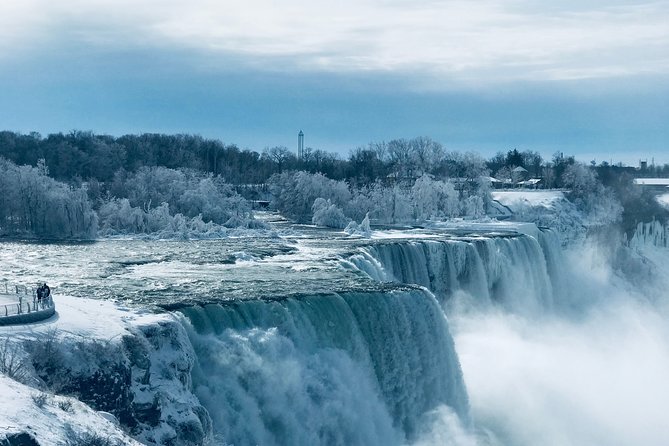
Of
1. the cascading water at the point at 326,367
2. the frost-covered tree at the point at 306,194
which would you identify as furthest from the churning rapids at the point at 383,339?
the frost-covered tree at the point at 306,194

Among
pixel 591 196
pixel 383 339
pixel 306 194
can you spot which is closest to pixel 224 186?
pixel 306 194

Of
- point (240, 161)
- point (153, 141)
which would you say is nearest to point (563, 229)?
point (240, 161)

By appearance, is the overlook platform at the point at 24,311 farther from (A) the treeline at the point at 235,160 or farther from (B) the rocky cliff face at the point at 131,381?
(A) the treeline at the point at 235,160

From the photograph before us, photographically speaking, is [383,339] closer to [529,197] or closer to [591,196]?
[529,197]

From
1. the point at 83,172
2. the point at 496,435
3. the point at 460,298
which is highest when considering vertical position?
the point at 83,172

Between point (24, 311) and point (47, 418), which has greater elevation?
point (24, 311)

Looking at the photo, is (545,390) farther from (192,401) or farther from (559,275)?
(559,275)
